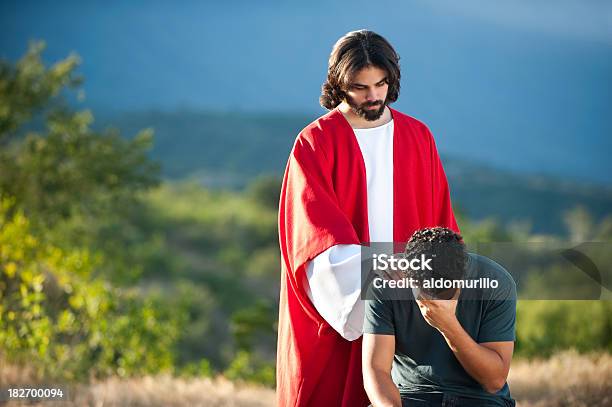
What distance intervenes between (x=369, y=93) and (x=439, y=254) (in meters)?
0.83

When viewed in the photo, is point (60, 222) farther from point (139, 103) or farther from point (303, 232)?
point (139, 103)

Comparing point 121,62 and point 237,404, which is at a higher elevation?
point 121,62

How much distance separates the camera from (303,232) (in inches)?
130

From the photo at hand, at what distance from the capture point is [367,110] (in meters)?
3.48

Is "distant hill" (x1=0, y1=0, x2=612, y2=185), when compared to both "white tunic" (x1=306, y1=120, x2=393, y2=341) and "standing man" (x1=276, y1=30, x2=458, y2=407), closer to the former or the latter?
"standing man" (x1=276, y1=30, x2=458, y2=407)

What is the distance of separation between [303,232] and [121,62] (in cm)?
7251

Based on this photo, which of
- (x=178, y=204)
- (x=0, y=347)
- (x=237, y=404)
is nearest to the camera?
(x=237, y=404)

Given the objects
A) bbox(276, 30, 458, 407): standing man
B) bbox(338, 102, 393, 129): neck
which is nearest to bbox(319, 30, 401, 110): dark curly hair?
bbox(276, 30, 458, 407): standing man

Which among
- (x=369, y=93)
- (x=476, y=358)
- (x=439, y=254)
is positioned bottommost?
(x=476, y=358)

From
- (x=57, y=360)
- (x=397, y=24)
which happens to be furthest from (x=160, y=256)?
(x=397, y=24)

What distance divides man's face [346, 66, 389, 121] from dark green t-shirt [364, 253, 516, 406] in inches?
28.5

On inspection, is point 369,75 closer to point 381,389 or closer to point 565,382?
point 381,389

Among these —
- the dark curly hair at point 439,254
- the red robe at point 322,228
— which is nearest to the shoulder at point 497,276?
the dark curly hair at point 439,254

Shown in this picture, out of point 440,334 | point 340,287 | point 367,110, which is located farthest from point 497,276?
Answer: point 367,110
